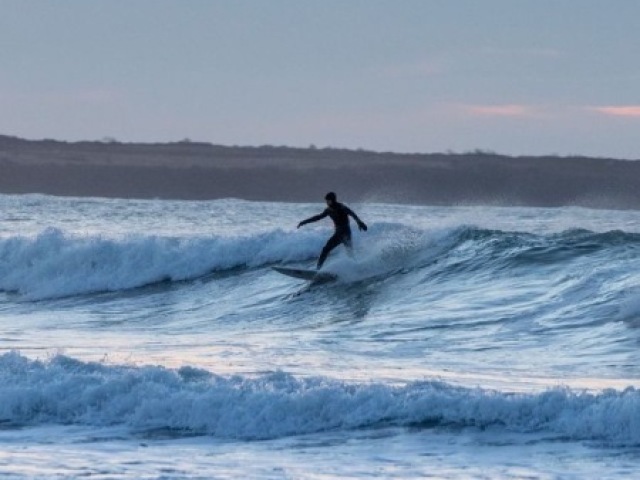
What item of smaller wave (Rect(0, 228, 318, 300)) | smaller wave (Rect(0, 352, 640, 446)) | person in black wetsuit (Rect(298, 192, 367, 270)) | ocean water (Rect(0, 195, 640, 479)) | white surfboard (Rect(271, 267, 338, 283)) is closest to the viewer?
ocean water (Rect(0, 195, 640, 479))

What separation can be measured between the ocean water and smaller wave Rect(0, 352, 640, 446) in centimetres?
2

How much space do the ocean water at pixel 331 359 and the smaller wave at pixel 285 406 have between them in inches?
0.7

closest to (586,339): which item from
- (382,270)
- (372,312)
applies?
(372,312)

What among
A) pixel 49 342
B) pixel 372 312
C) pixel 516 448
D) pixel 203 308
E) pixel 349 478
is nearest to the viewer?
pixel 349 478

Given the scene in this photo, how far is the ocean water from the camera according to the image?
34.6 ft

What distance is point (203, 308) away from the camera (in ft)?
76.5

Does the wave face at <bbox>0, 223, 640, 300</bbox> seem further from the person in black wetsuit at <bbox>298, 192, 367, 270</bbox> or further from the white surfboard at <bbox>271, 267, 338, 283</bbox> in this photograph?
the person in black wetsuit at <bbox>298, 192, 367, 270</bbox>

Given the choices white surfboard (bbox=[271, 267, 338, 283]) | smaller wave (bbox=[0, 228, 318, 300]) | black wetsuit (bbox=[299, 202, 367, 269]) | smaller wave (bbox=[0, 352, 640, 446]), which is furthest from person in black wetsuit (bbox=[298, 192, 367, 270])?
smaller wave (bbox=[0, 352, 640, 446])

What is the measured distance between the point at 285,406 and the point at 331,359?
124 inches

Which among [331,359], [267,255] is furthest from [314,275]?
[331,359]

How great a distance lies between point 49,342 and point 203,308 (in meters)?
6.21

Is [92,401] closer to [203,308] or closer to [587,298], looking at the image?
[587,298]

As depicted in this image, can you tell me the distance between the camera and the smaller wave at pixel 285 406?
1102 cm

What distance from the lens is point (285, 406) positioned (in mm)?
11547
